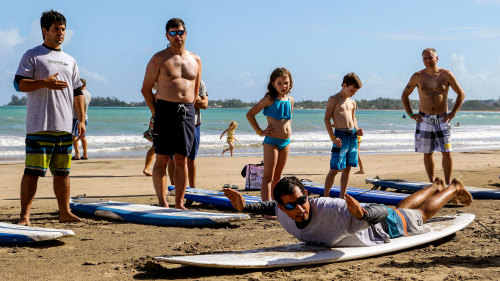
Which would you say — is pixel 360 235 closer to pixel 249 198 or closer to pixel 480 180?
pixel 249 198

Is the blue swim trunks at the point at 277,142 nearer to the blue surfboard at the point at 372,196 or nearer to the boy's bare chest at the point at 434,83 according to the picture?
the blue surfboard at the point at 372,196

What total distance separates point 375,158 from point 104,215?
35.6ft

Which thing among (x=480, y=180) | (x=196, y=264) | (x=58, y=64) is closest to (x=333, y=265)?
(x=196, y=264)

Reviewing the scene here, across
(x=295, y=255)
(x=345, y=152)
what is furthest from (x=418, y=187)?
(x=295, y=255)

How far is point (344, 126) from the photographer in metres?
7.93

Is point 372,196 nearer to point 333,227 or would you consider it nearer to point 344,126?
point 344,126

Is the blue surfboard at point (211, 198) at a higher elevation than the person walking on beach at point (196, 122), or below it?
below

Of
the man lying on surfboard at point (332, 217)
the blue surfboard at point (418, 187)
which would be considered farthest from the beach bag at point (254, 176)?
the man lying on surfboard at point (332, 217)

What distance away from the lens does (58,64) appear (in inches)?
250

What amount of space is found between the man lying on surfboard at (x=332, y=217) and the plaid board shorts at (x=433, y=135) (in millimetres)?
3938

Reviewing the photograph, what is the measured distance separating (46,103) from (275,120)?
2.53 m

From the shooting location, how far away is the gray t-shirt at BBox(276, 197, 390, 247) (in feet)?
16.0

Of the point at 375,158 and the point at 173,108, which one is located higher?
the point at 173,108

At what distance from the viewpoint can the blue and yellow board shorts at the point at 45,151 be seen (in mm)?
6230
